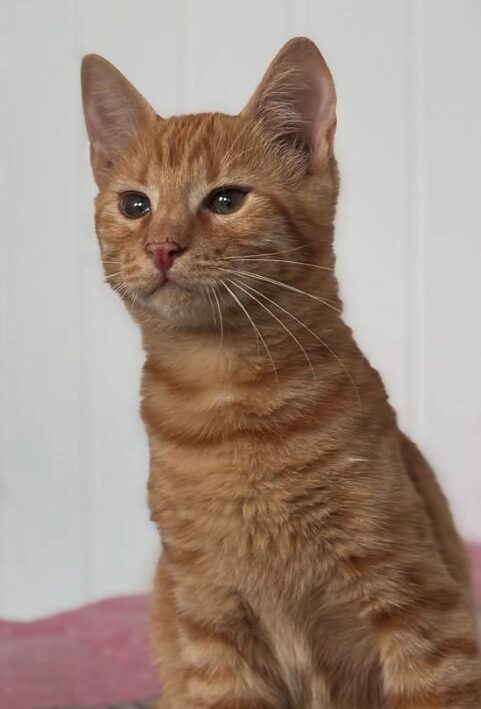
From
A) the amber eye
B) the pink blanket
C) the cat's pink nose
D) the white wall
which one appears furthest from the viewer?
the white wall

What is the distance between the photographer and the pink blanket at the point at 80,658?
165 cm

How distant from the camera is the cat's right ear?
4.08 feet

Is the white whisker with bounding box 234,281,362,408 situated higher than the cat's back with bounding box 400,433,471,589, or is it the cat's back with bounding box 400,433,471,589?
the white whisker with bounding box 234,281,362,408

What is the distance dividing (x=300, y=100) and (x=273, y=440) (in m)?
0.37

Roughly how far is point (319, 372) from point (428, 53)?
111 centimetres

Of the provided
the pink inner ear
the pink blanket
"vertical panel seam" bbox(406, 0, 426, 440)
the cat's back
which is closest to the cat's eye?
the pink inner ear

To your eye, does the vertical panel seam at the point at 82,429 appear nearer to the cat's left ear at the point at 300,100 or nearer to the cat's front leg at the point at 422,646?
the cat's left ear at the point at 300,100

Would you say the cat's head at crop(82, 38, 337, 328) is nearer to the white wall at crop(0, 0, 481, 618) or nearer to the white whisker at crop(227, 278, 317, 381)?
the white whisker at crop(227, 278, 317, 381)

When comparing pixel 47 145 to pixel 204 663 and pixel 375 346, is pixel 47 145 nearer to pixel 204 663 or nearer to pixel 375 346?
pixel 375 346

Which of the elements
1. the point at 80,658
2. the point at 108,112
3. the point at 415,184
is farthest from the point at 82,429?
the point at 108,112

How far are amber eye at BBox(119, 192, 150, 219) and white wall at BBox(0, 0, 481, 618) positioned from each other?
0.84m

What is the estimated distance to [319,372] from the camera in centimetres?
115

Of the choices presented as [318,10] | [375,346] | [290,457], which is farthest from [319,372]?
[318,10]

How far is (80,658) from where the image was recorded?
176 centimetres
